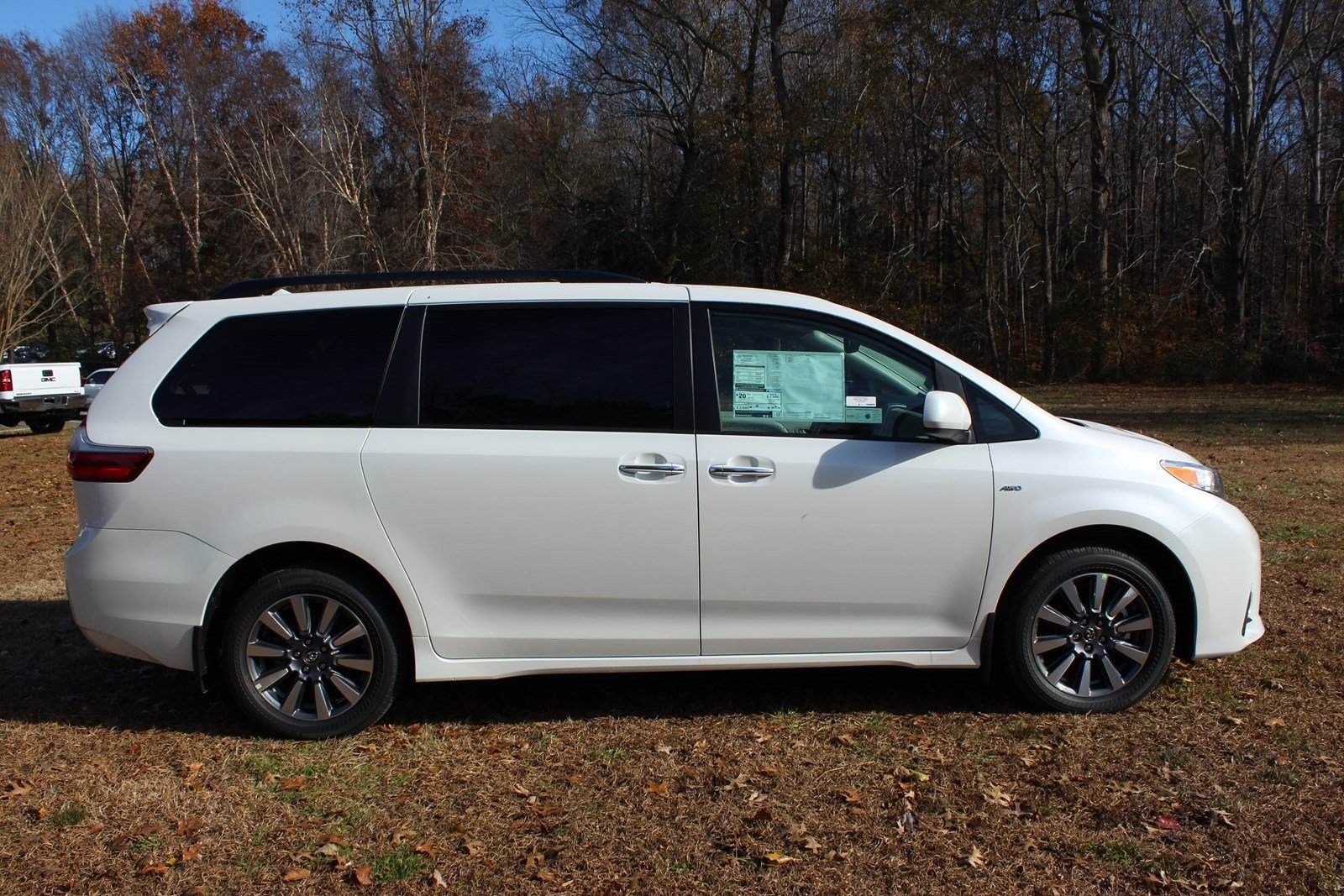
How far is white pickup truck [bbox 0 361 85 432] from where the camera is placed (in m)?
20.8

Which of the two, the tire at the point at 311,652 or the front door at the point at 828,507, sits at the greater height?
the front door at the point at 828,507

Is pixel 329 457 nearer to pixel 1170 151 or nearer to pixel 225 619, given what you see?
pixel 225 619

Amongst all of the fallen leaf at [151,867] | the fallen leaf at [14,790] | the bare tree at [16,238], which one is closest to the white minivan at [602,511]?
the fallen leaf at [14,790]

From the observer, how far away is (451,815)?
3.74 metres

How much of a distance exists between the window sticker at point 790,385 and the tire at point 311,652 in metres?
1.79

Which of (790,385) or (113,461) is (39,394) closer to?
(113,461)

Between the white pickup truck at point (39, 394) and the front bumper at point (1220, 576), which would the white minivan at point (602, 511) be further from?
the white pickup truck at point (39, 394)

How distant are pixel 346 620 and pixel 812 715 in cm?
205

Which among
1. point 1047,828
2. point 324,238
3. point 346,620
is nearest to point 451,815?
point 346,620

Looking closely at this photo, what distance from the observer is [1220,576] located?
4473mm

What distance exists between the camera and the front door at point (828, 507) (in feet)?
→ 14.1

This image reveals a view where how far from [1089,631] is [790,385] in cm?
165

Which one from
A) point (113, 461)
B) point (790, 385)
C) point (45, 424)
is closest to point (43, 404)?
point (45, 424)

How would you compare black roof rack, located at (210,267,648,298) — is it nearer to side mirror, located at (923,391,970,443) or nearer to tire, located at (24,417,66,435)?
side mirror, located at (923,391,970,443)
